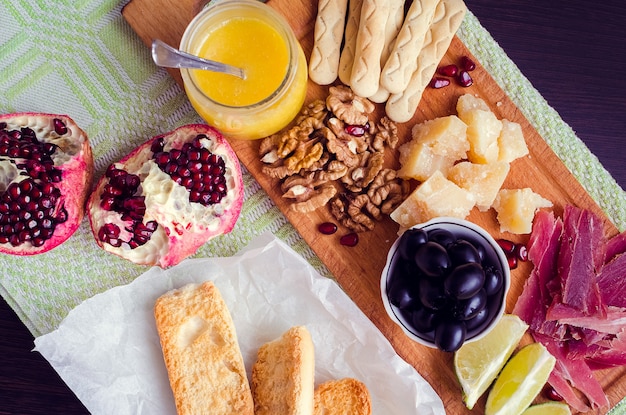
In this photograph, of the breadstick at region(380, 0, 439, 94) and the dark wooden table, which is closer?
the breadstick at region(380, 0, 439, 94)

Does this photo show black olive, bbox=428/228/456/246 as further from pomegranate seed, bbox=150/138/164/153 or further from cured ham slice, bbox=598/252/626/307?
pomegranate seed, bbox=150/138/164/153

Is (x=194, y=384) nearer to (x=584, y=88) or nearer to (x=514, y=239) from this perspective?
(x=514, y=239)

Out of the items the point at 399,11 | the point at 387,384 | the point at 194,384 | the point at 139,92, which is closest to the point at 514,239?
the point at 387,384

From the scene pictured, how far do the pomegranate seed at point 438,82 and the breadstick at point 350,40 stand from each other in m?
0.27

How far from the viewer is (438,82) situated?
193cm

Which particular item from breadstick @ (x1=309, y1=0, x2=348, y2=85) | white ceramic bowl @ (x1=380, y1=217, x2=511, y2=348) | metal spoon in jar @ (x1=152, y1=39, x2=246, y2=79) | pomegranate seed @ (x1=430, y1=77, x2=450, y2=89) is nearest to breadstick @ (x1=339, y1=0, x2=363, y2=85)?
breadstick @ (x1=309, y1=0, x2=348, y2=85)

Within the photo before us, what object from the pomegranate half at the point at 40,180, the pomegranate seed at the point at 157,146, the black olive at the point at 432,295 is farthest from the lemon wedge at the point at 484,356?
the pomegranate half at the point at 40,180

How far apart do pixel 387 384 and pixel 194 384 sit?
1.96 ft

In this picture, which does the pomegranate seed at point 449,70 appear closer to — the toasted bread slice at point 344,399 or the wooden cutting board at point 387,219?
the wooden cutting board at point 387,219

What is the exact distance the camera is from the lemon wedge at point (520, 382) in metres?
1.85

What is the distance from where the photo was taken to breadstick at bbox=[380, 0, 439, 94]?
184cm

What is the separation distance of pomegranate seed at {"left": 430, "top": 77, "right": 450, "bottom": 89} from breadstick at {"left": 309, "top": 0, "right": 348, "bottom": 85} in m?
0.32

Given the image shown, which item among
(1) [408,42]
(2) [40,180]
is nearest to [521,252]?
(1) [408,42]

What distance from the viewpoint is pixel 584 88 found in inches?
83.8
